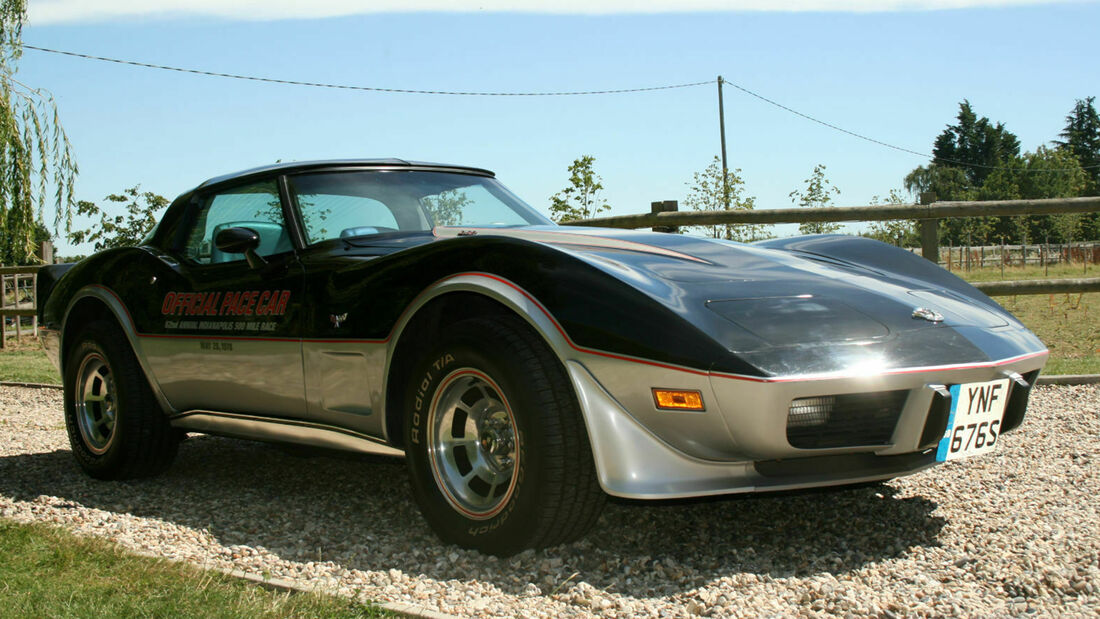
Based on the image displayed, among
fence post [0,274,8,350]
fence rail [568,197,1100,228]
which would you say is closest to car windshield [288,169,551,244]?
fence rail [568,197,1100,228]

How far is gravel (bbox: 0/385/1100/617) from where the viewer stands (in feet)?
9.00

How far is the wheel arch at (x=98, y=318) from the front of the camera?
15.3 ft

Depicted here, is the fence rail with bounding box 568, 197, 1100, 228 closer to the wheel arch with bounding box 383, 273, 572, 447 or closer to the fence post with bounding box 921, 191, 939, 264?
the fence post with bounding box 921, 191, 939, 264

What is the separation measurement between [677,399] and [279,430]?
1.87 meters

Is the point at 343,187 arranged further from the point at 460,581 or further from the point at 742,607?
the point at 742,607

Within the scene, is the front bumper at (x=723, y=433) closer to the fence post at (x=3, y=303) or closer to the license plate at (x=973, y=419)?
the license plate at (x=973, y=419)

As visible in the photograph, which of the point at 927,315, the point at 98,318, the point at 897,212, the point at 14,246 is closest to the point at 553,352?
the point at 927,315

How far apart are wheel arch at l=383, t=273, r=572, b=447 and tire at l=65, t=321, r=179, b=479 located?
177cm

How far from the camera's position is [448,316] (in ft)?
11.2

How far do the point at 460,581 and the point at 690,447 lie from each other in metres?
0.79

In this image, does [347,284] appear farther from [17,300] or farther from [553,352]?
[17,300]

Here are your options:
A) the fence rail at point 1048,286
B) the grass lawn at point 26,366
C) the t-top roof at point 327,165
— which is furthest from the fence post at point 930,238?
the grass lawn at point 26,366

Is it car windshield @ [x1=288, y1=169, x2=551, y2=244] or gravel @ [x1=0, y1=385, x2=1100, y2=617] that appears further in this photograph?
car windshield @ [x1=288, y1=169, x2=551, y2=244]

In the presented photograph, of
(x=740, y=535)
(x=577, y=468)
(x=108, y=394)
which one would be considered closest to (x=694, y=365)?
(x=577, y=468)
